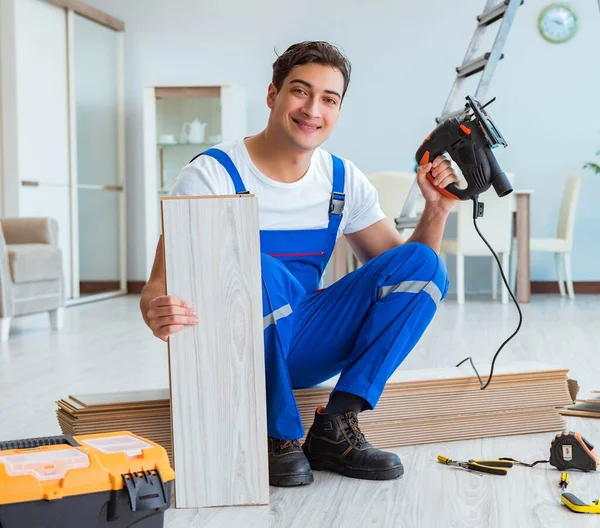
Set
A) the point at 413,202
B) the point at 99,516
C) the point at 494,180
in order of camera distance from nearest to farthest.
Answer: the point at 99,516 < the point at 494,180 < the point at 413,202

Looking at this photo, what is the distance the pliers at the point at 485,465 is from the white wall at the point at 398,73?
16.5ft

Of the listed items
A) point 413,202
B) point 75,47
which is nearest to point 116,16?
point 75,47

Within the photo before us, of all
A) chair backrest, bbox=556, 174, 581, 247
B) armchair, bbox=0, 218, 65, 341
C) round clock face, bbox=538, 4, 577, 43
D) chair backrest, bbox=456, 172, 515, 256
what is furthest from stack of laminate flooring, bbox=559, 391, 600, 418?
round clock face, bbox=538, 4, 577, 43

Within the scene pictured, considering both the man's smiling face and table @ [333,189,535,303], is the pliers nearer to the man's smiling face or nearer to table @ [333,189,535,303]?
the man's smiling face

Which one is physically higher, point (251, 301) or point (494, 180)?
point (494, 180)

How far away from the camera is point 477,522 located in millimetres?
1586

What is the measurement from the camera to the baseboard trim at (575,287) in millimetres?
6766

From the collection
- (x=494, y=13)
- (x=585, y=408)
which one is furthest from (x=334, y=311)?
(x=494, y=13)

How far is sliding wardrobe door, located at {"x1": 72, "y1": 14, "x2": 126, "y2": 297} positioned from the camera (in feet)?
21.2

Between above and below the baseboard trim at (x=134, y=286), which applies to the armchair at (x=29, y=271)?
above

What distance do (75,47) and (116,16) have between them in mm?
880

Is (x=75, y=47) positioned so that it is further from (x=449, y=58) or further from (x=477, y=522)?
(x=477, y=522)

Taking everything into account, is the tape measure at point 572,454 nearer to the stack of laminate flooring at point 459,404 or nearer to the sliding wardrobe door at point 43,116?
the stack of laminate flooring at point 459,404

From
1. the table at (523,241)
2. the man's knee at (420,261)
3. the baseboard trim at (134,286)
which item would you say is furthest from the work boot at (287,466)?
the baseboard trim at (134,286)
